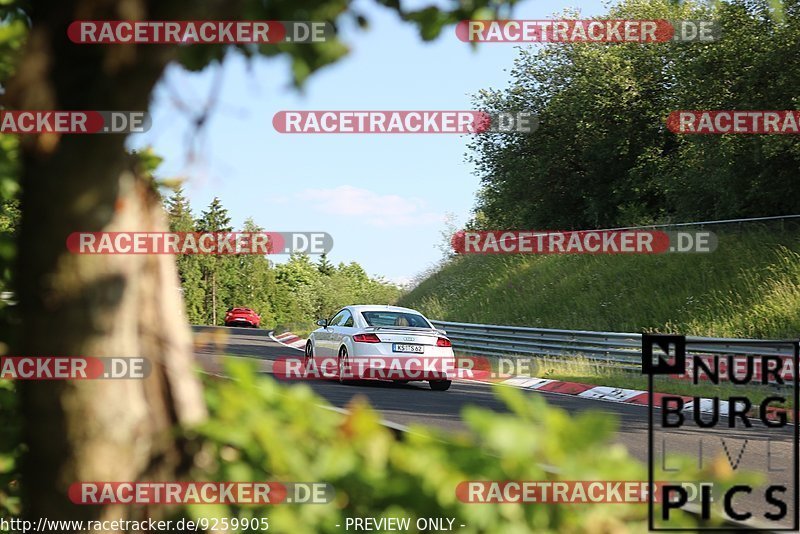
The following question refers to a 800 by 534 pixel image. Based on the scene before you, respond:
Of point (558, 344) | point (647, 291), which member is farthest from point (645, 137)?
point (558, 344)

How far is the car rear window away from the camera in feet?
59.2

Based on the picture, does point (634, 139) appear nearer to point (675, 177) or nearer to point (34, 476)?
point (675, 177)

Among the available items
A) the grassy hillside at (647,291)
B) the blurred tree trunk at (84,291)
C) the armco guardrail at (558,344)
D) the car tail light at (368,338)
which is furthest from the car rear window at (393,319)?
the blurred tree trunk at (84,291)

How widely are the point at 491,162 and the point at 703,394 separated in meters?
27.1

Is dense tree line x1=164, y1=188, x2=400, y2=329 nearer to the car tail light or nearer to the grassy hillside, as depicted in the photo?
the grassy hillside

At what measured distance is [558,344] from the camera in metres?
24.5

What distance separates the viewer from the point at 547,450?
226 centimetres

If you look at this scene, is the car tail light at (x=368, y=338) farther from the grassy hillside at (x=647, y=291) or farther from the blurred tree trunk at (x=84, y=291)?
the blurred tree trunk at (x=84, y=291)

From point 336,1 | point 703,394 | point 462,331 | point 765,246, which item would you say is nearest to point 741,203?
point 765,246

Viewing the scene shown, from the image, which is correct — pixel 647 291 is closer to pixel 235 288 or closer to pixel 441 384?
pixel 441 384

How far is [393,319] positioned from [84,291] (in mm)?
15667

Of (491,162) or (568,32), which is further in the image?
(491,162)

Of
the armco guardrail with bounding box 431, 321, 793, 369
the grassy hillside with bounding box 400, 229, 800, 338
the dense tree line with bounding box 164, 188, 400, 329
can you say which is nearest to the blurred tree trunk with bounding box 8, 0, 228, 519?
the armco guardrail with bounding box 431, 321, 793, 369

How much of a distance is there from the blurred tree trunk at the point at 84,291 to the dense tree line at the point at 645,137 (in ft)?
85.3
